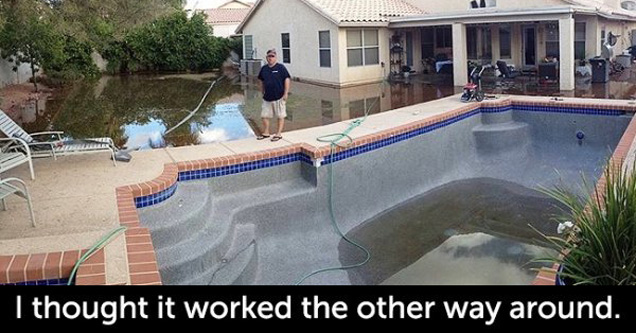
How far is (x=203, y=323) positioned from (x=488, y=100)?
10263 mm

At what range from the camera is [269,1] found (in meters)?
25.6

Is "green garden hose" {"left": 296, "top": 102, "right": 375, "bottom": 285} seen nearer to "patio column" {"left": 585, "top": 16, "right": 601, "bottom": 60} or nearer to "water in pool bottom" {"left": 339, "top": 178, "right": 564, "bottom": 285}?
"water in pool bottom" {"left": 339, "top": 178, "right": 564, "bottom": 285}

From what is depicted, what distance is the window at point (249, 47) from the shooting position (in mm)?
28348

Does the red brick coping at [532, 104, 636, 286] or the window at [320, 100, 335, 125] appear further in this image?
the window at [320, 100, 335, 125]

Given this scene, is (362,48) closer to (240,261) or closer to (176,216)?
(240,261)

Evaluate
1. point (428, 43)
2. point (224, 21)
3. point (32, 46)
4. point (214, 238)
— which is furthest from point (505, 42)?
point (224, 21)

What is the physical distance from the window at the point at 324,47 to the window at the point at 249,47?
6926 mm

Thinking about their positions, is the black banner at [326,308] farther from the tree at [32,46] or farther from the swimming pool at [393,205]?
the tree at [32,46]

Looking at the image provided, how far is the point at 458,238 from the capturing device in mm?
7812

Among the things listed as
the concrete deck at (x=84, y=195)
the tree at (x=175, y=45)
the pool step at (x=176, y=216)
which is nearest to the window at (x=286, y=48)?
the tree at (x=175, y=45)

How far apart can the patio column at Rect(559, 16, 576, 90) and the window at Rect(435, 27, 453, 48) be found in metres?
7.34

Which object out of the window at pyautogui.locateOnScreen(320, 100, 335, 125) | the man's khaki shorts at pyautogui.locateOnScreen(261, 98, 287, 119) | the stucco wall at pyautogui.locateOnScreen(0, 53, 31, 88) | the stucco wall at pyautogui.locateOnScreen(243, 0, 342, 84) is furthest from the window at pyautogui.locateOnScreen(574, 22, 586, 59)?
the stucco wall at pyautogui.locateOnScreen(0, 53, 31, 88)

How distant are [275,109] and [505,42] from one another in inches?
596

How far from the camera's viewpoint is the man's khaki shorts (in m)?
8.98
